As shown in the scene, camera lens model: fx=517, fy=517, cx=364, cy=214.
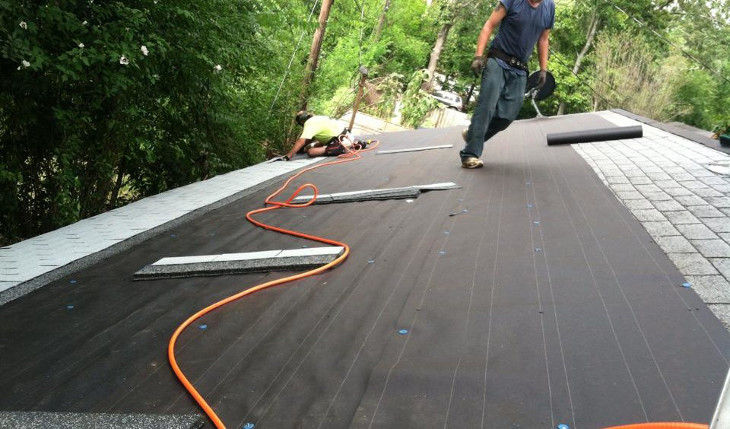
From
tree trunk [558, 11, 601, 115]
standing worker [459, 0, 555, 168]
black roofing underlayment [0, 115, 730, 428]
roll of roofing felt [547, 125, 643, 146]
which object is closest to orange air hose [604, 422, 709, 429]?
black roofing underlayment [0, 115, 730, 428]

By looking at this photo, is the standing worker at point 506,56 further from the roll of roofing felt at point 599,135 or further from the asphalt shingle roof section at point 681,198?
the roll of roofing felt at point 599,135

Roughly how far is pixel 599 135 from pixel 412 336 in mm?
4465

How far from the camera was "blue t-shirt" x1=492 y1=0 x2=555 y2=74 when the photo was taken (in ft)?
12.9

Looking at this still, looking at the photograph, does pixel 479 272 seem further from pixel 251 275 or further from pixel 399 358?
pixel 251 275

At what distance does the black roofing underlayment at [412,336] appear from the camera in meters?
1.31

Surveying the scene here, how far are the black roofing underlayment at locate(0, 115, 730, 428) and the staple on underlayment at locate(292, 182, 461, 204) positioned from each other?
0.79 metres

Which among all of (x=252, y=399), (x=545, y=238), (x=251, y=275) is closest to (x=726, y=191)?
(x=545, y=238)

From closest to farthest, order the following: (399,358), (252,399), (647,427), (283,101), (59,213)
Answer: (647,427)
(252,399)
(399,358)
(59,213)
(283,101)

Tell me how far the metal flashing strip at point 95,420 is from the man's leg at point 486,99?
134 inches

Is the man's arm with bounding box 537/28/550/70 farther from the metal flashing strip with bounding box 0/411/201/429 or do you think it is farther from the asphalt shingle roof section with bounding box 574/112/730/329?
the metal flashing strip with bounding box 0/411/201/429

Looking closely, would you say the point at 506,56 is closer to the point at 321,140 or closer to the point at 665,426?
the point at 321,140

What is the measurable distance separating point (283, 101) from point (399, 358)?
22.3 feet

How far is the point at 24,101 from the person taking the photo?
368 cm

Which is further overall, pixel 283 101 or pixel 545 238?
pixel 283 101
